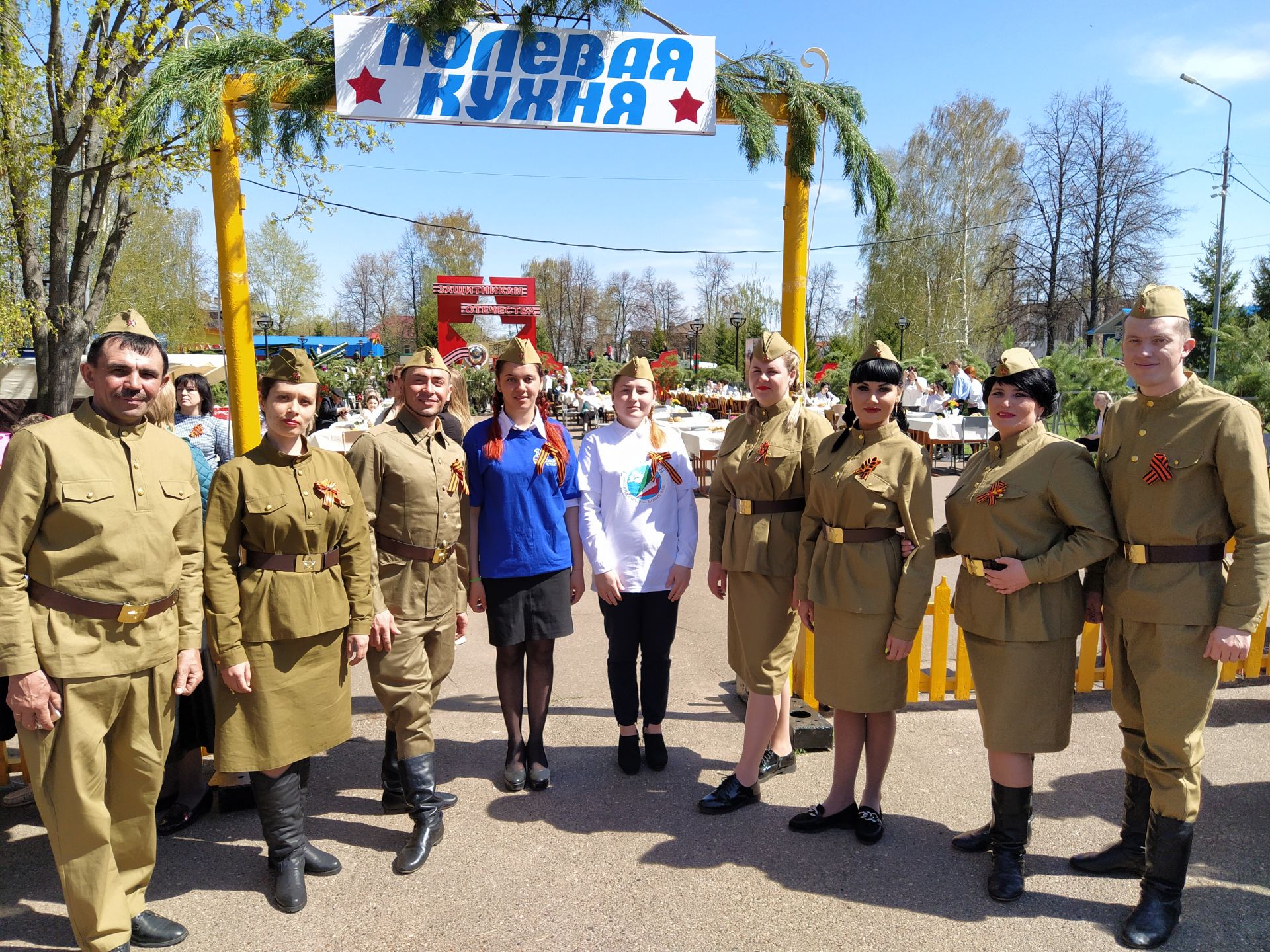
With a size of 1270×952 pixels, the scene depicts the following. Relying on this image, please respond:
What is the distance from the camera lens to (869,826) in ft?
11.0

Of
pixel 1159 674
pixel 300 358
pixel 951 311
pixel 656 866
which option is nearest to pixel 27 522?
pixel 300 358

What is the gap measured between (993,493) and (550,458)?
1921mm

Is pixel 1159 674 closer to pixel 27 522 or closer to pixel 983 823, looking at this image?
pixel 983 823

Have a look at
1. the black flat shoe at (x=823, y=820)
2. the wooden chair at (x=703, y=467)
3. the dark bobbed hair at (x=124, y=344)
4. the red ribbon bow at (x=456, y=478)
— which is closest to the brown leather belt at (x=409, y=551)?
the red ribbon bow at (x=456, y=478)

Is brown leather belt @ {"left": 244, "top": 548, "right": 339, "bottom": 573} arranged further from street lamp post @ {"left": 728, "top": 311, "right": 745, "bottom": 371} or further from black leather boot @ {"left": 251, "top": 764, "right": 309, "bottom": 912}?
street lamp post @ {"left": 728, "top": 311, "right": 745, "bottom": 371}

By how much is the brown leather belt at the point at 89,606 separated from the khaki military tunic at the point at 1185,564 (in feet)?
10.8

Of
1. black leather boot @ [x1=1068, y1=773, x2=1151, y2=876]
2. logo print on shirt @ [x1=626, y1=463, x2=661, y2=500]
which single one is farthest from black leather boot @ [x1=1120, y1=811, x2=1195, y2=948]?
logo print on shirt @ [x1=626, y1=463, x2=661, y2=500]

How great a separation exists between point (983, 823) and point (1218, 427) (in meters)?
1.86

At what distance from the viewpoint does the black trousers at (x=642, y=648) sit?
396cm

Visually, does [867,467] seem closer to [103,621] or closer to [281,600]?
[281,600]

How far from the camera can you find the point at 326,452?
3.08 meters

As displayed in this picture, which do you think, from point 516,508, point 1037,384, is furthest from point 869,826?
point 516,508

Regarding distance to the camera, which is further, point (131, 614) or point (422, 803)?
point (422, 803)

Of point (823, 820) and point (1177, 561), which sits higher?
point (1177, 561)
